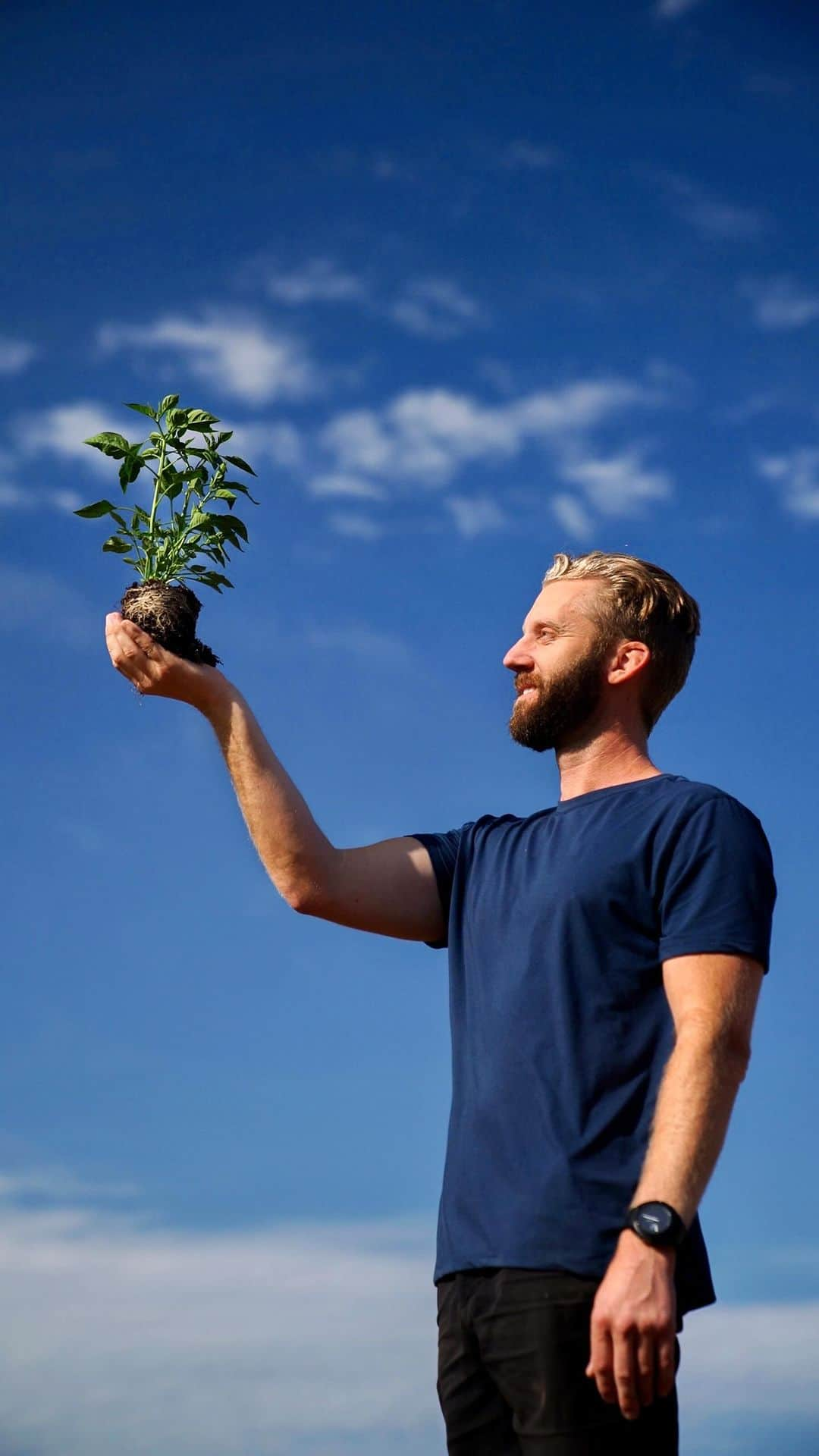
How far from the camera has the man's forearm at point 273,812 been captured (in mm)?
4477

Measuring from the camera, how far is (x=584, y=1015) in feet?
12.5

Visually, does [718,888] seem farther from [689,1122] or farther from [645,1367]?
[645,1367]

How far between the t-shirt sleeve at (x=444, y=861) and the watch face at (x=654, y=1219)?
1.41 meters

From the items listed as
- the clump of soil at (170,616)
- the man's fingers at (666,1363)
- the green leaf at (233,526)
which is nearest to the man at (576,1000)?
the man's fingers at (666,1363)

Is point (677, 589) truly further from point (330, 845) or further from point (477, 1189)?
point (477, 1189)

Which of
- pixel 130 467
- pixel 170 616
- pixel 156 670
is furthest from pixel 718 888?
pixel 130 467

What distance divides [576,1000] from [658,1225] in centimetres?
67

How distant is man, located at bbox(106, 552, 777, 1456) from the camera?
3.46 m

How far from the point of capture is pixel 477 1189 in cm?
377

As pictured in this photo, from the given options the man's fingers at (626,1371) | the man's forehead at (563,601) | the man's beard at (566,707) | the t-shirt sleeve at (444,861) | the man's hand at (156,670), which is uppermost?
the man's forehead at (563,601)

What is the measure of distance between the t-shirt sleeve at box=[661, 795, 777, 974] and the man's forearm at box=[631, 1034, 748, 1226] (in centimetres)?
28

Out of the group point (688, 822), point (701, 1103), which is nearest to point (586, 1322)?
point (701, 1103)

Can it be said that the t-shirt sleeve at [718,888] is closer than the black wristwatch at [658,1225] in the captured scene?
No

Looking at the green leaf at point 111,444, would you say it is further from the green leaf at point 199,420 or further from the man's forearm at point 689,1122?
the man's forearm at point 689,1122
